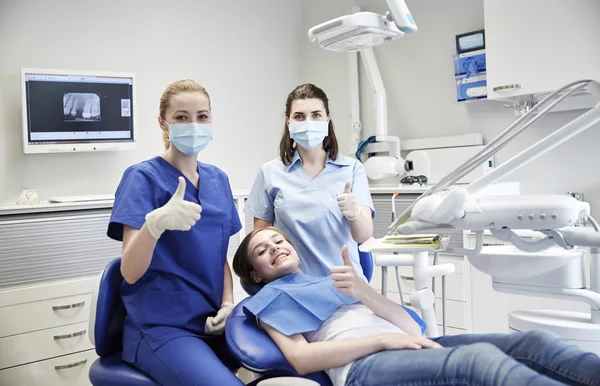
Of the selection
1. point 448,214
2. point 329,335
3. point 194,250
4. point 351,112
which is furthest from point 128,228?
point 351,112

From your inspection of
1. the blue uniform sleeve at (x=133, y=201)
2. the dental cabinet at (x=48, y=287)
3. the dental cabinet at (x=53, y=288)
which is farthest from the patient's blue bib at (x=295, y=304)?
the dental cabinet at (x=48, y=287)

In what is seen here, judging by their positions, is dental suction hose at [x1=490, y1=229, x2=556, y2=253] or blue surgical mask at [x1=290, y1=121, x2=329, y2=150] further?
blue surgical mask at [x1=290, y1=121, x2=329, y2=150]

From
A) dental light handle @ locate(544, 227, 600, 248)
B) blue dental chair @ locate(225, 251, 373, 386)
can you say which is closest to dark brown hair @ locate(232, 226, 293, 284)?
blue dental chair @ locate(225, 251, 373, 386)

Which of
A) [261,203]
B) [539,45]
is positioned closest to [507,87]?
[539,45]

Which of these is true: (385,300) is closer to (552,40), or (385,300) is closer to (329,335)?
(329,335)

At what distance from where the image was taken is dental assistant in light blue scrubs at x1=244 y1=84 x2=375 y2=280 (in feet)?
6.15

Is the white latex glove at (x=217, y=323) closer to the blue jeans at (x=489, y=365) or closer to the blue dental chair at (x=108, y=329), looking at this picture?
the blue dental chair at (x=108, y=329)

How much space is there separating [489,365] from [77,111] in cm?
260

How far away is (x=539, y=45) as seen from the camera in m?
2.58

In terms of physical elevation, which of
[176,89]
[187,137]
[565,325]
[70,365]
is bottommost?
[70,365]

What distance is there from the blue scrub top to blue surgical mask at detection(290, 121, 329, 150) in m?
0.41

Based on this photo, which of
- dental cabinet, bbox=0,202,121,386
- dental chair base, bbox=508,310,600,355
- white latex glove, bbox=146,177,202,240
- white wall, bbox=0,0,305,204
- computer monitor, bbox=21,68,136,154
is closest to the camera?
white latex glove, bbox=146,177,202,240

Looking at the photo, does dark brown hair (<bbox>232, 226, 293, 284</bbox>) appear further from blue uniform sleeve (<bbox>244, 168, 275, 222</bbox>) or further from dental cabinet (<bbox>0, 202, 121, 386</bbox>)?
dental cabinet (<bbox>0, 202, 121, 386</bbox>)

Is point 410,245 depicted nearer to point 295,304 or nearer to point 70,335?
point 295,304
